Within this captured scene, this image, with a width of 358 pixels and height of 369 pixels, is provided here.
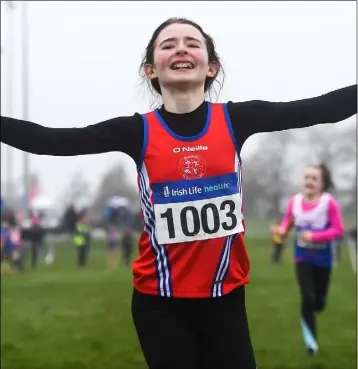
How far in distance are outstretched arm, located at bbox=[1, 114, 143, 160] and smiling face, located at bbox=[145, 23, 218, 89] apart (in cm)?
22

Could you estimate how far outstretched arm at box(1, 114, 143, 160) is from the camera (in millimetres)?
3379

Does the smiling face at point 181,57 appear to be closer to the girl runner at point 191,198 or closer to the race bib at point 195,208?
the girl runner at point 191,198

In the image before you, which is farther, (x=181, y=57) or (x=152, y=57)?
(x=152, y=57)

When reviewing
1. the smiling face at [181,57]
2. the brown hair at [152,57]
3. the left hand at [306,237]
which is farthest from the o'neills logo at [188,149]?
the left hand at [306,237]

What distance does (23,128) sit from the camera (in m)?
3.38

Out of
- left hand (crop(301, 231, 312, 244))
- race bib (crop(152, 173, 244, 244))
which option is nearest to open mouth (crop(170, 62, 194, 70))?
race bib (crop(152, 173, 244, 244))

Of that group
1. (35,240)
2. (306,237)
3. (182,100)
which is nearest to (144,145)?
(182,100)

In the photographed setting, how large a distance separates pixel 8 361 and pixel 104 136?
181 inches

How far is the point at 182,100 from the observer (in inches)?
142

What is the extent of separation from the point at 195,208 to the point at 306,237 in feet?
15.4

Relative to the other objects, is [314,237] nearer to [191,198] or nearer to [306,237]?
[306,237]

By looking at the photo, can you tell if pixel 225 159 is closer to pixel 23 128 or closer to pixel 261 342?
pixel 23 128

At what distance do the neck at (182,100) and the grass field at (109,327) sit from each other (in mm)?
3964

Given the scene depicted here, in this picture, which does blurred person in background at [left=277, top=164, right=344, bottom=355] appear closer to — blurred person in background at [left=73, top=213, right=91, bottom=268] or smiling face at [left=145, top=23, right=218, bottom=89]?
smiling face at [left=145, top=23, right=218, bottom=89]
